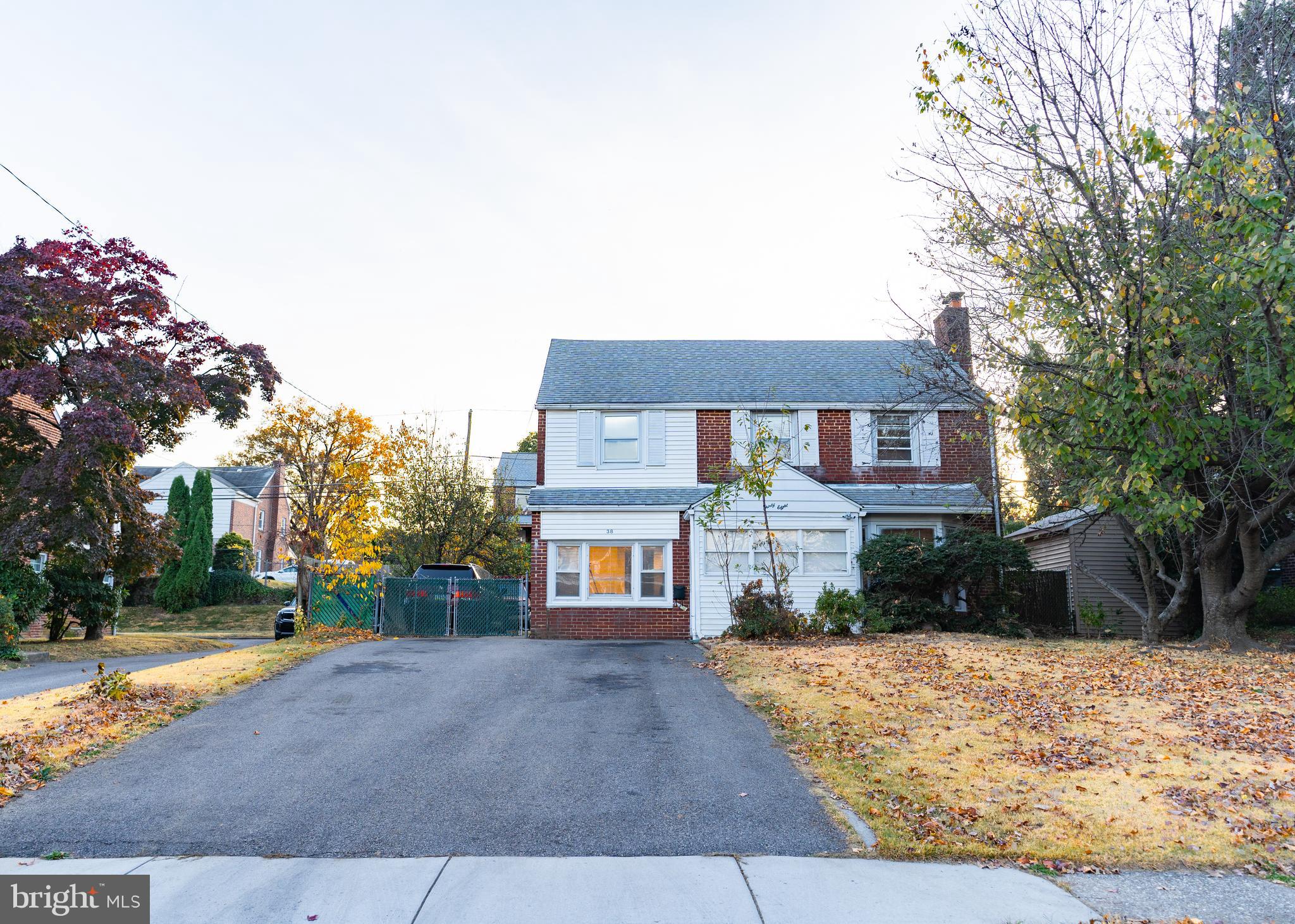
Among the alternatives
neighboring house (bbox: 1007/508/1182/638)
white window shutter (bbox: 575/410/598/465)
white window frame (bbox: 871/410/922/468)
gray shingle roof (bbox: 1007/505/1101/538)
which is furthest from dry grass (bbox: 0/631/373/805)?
neighboring house (bbox: 1007/508/1182/638)

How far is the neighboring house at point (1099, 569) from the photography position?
21.8 metres

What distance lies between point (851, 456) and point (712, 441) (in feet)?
11.3

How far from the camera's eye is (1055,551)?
23359 mm

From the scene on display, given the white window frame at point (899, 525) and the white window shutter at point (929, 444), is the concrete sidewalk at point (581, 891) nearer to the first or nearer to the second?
the white window frame at point (899, 525)

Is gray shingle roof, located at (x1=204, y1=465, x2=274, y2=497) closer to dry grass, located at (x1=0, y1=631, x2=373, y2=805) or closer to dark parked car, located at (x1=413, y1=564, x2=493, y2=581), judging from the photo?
dark parked car, located at (x1=413, y1=564, x2=493, y2=581)

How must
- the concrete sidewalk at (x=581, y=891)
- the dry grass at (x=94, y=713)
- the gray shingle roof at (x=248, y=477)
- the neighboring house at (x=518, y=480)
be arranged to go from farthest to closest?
1. the gray shingle roof at (x=248, y=477)
2. the neighboring house at (x=518, y=480)
3. the dry grass at (x=94, y=713)
4. the concrete sidewalk at (x=581, y=891)

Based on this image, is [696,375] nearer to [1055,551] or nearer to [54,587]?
[1055,551]

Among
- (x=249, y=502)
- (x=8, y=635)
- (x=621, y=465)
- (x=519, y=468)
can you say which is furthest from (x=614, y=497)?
(x=249, y=502)

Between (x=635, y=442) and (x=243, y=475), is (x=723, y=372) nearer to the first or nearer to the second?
(x=635, y=442)

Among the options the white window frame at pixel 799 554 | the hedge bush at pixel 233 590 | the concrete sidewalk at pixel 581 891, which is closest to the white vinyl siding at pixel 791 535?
the white window frame at pixel 799 554

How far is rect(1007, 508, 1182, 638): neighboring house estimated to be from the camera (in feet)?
71.6

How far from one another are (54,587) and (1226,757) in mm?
21434

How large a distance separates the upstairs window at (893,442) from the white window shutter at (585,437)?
22.9ft

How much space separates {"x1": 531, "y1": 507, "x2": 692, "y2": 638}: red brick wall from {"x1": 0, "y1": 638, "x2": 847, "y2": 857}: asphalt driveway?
8513mm
